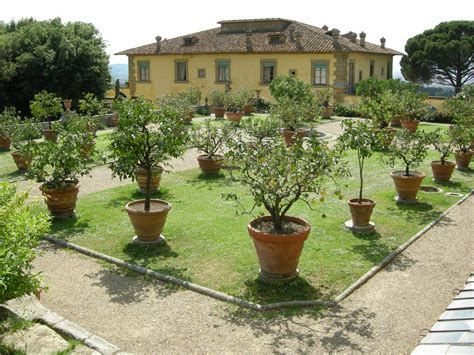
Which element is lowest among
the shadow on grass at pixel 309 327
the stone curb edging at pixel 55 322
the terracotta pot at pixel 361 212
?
the shadow on grass at pixel 309 327


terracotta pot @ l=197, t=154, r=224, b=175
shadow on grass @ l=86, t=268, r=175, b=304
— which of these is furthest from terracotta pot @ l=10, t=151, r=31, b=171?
shadow on grass @ l=86, t=268, r=175, b=304

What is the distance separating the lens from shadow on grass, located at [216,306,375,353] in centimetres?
571

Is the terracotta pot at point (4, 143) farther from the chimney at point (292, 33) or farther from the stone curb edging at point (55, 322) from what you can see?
the chimney at point (292, 33)

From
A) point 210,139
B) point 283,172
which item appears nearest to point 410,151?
point 210,139

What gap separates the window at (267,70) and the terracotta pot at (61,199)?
25.8 m

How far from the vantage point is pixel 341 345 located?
5.71 m

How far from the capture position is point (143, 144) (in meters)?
8.52

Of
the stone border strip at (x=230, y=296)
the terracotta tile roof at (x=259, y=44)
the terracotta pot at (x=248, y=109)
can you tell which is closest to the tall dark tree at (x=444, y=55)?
the terracotta tile roof at (x=259, y=44)

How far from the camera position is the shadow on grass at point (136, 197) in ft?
37.3

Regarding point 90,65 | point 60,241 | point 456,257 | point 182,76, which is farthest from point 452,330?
point 182,76

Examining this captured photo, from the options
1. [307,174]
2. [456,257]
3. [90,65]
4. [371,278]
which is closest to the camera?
[307,174]

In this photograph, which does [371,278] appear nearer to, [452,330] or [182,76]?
[452,330]

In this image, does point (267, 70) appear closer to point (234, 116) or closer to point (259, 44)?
point (259, 44)

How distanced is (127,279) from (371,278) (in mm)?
3473
